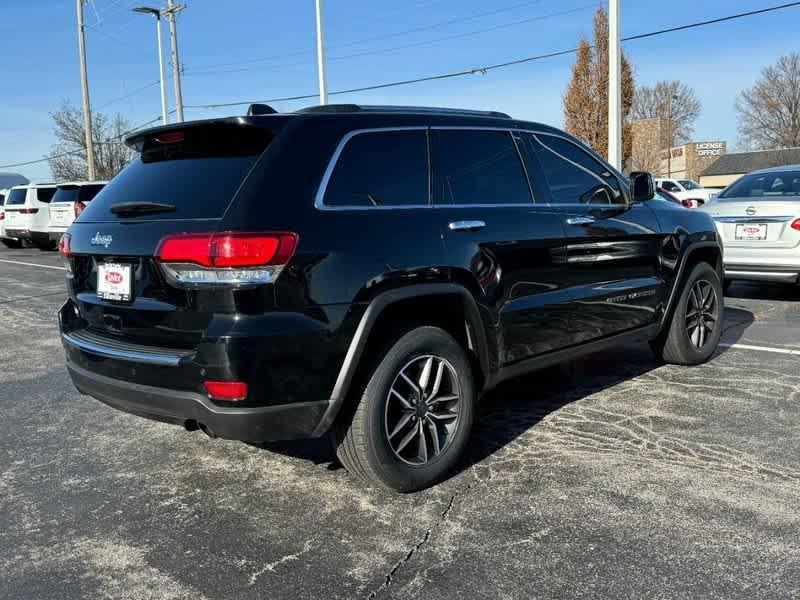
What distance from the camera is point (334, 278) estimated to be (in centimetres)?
306

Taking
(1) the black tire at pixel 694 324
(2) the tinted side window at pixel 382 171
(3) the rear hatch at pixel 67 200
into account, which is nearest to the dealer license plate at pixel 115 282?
(2) the tinted side window at pixel 382 171

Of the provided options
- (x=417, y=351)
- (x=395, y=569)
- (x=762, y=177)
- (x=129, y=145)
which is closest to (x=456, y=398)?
(x=417, y=351)

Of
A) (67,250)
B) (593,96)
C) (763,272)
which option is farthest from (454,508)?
(593,96)

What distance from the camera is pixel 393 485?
3383 mm

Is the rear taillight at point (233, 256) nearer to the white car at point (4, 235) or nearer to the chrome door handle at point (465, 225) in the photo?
the chrome door handle at point (465, 225)

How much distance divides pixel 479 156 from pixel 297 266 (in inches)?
59.1

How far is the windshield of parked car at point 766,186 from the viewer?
8.45m

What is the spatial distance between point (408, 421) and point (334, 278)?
33.0 inches

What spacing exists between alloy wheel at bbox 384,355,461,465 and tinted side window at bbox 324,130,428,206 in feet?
2.57

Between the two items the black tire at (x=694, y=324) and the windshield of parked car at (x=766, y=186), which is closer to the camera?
the black tire at (x=694, y=324)

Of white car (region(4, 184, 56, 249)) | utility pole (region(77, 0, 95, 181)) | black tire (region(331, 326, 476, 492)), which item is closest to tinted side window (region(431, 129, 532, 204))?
black tire (region(331, 326, 476, 492))

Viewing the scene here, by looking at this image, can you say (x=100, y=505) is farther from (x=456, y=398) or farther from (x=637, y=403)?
(x=637, y=403)

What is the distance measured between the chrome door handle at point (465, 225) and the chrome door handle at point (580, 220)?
2.73ft

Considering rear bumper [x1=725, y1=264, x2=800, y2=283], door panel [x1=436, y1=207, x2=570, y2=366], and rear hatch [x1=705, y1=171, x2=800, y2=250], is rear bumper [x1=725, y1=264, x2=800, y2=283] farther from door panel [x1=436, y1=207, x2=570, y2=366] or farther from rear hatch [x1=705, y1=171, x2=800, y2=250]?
door panel [x1=436, y1=207, x2=570, y2=366]
